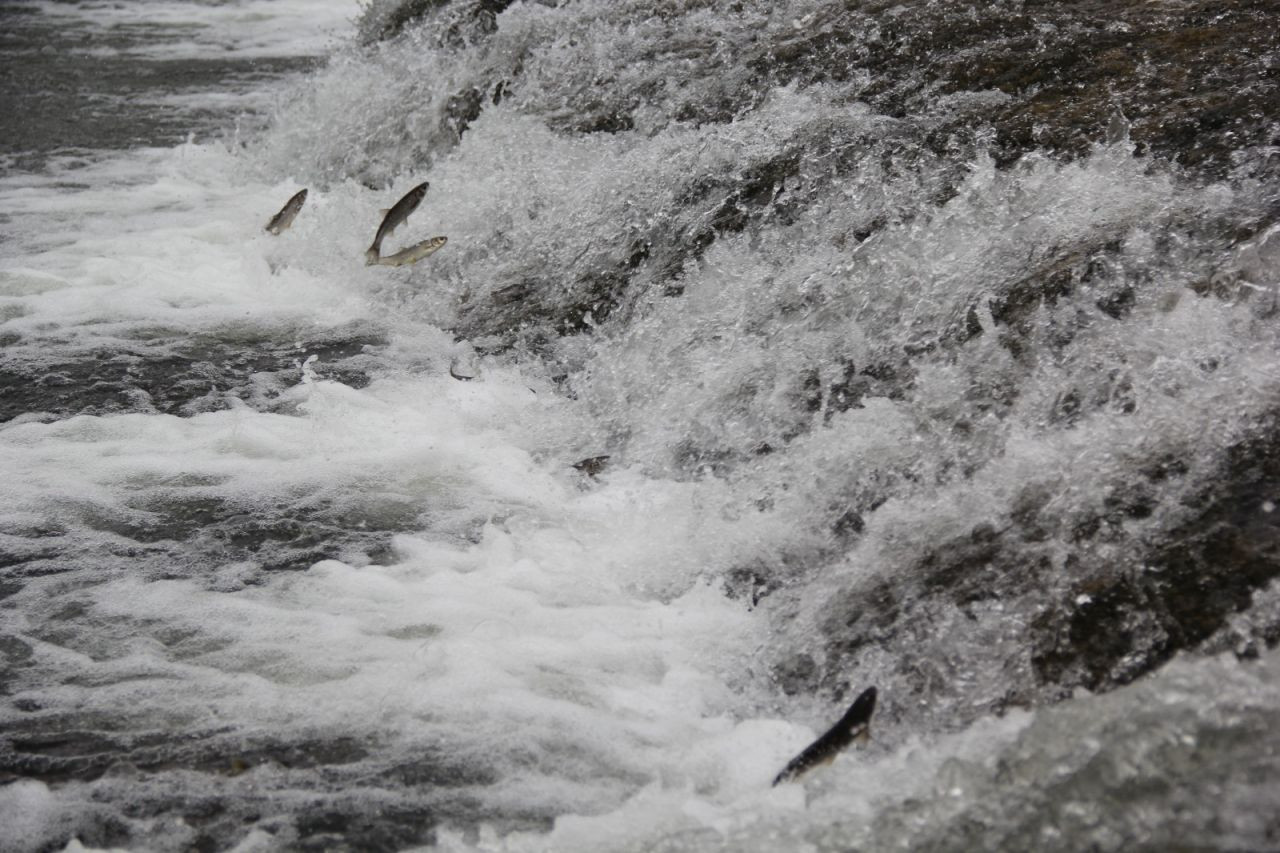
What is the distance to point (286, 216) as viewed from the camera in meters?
5.41

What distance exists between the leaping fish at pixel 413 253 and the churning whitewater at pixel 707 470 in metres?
0.03

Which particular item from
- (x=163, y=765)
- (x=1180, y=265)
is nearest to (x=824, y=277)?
(x=1180, y=265)

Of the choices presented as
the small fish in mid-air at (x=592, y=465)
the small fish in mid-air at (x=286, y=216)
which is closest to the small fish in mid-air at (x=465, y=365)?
the small fish in mid-air at (x=592, y=465)

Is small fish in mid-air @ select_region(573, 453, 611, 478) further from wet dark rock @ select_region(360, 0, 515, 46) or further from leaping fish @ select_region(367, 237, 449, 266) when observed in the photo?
wet dark rock @ select_region(360, 0, 515, 46)

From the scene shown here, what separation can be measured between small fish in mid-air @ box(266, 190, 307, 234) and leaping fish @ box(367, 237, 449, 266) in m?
0.72

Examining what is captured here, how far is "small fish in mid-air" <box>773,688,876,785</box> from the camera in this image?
7.39ft

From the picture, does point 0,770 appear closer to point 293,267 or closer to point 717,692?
point 717,692

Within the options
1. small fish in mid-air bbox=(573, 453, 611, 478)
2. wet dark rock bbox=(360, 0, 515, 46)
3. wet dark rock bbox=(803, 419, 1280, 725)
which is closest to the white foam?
wet dark rock bbox=(360, 0, 515, 46)

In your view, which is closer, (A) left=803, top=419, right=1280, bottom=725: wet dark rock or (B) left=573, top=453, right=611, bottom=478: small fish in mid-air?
(A) left=803, top=419, right=1280, bottom=725: wet dark rock

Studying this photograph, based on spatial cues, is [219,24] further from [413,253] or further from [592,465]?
[592,465]

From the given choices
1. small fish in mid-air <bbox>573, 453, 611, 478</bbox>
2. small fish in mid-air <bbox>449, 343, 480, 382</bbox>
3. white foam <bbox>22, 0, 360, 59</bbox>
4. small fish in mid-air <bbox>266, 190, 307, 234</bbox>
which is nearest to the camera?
small fish in mid-air <bbox>573, 453, 611, 478</bbox>

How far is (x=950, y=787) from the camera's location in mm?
2059

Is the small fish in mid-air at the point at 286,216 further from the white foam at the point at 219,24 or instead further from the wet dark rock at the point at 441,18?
the white foam at the point at 219,24

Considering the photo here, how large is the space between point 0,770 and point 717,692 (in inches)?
57.3
